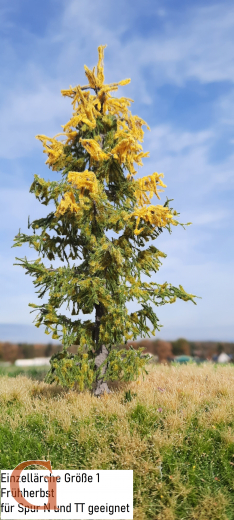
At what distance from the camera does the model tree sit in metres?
8.30

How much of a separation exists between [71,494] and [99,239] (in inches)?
197

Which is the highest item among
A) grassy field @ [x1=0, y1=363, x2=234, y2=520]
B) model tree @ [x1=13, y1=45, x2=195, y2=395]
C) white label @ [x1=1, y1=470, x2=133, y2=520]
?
model tree @ [x1=13, y1=45, x2=195, y2=395]

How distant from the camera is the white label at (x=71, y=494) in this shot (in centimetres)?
584

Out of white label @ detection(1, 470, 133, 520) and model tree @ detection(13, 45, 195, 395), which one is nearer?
white label @ detection(1, 470, 133, 520)

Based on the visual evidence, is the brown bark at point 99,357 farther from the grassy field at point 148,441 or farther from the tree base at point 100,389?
the grassy field at point 148,441

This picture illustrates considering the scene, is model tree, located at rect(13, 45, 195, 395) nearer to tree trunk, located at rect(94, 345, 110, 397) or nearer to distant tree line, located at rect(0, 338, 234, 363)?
tree trunk, located at rect(94, 345, 110, 397)

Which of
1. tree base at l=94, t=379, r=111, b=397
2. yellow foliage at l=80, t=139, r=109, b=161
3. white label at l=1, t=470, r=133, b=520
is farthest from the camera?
tree base at l=94, t=379, r=111, b=397

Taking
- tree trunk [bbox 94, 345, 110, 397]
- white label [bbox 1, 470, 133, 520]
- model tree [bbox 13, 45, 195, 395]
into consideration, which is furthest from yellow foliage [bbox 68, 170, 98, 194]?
white label [bbox 1, 470, 133, 520]

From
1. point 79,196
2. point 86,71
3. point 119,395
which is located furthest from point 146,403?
point 86,71

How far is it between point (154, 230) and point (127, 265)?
1053 mm

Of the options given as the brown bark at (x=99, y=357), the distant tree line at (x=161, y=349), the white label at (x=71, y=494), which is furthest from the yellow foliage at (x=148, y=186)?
the distant tree line at (x=161, y=349)

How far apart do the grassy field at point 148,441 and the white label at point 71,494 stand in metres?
0.17

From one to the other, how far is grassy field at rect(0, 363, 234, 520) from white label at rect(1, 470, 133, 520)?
0.55 ft

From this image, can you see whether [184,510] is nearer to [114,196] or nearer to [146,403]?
[146,403]
